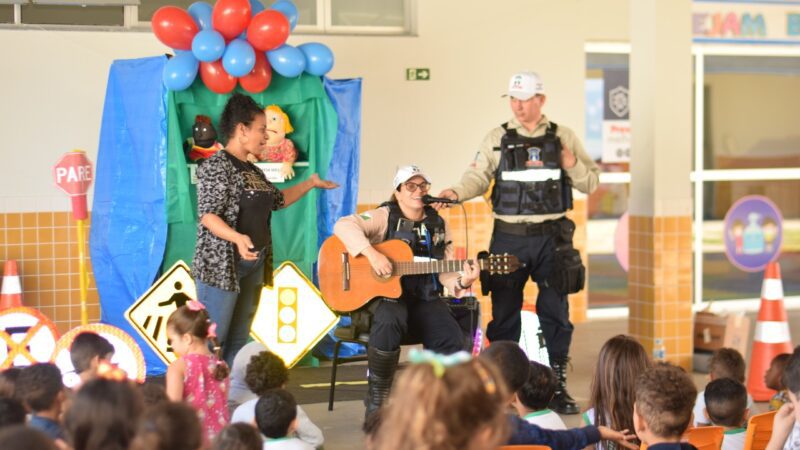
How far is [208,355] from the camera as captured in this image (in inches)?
190

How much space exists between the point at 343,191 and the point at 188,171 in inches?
44.4

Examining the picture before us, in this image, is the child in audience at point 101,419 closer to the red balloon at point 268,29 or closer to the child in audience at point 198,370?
the child in audience at point 198,370

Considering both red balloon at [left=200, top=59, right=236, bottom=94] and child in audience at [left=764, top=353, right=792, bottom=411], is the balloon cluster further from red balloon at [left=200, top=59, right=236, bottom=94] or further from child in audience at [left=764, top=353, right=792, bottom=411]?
child in audience at [left=764, top=353, right=792, bottom=411]

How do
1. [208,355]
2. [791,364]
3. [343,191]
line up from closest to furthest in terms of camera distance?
[791,364], [208,355], [343,191]

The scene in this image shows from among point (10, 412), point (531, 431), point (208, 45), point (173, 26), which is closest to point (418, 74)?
point (208, 45)

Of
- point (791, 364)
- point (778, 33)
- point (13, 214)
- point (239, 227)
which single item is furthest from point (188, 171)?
point (778, 33)

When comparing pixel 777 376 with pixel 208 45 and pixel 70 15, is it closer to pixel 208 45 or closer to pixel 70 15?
pixel 208 45

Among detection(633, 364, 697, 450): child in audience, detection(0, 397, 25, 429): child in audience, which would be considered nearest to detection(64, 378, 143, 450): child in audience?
detection(0, 397, 25, 429): child in audience

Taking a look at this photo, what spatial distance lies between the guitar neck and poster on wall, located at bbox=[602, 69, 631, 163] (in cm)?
459

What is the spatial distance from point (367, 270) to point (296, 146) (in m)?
2.17

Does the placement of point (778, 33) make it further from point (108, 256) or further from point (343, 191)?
point (108, 256)

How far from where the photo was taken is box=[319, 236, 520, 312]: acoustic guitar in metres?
5.91

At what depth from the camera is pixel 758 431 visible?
419cm

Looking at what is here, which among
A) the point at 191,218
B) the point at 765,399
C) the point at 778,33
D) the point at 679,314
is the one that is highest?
the point at 778,33
